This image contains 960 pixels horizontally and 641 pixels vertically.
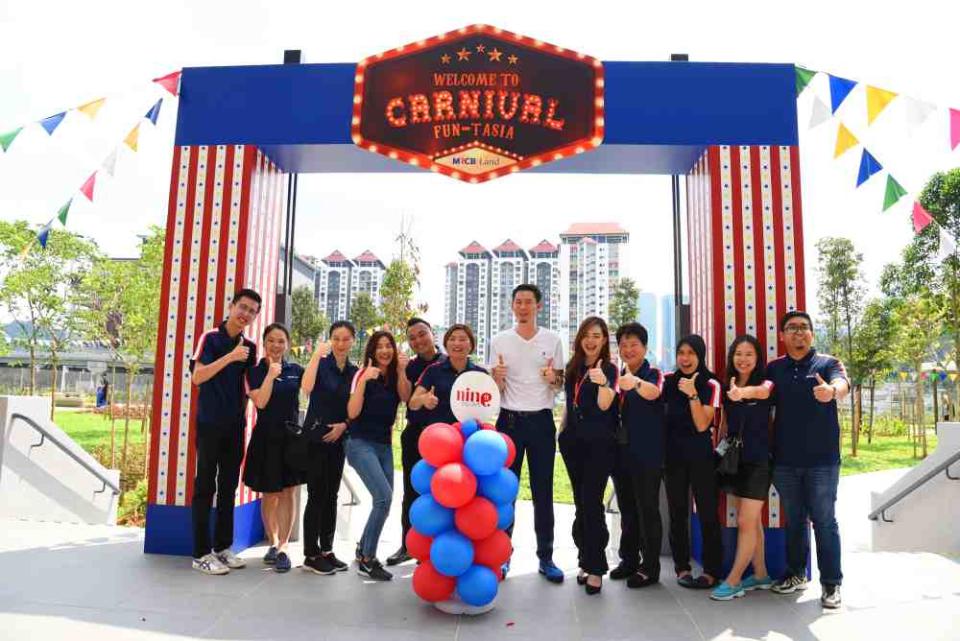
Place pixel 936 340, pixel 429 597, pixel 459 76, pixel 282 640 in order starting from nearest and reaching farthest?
1. pixel 282 640
2. pixel 429 597
3. pixel 459 76
4. pixel 936 340

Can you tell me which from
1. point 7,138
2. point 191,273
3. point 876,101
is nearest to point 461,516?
point 191,273

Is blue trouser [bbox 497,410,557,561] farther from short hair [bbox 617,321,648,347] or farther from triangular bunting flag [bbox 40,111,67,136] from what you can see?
triangular bunting flag [bbox 40,111,67,136]

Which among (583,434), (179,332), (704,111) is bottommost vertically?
(583,434)

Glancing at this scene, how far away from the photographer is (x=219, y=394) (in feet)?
10.5

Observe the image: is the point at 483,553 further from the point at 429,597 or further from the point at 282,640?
the point at 282,640

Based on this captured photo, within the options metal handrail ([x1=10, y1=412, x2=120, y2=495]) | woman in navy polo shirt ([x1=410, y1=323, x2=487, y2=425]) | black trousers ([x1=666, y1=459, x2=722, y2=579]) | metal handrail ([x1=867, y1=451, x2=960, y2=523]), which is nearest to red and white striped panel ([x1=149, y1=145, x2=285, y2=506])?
woman in navy polo shirt ([x1=410, y1=323, x2=487, y2=425])

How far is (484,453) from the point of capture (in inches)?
102

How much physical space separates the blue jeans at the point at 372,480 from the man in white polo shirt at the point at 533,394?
2.26ft

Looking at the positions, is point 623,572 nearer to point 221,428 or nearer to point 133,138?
point 221,428

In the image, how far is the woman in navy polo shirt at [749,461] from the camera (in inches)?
115

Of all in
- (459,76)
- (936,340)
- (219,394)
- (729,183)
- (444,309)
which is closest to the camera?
(219,394)

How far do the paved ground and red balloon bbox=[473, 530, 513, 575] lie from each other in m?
0.25

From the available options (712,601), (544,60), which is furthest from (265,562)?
(544,60)

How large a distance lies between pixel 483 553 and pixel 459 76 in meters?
2.92
